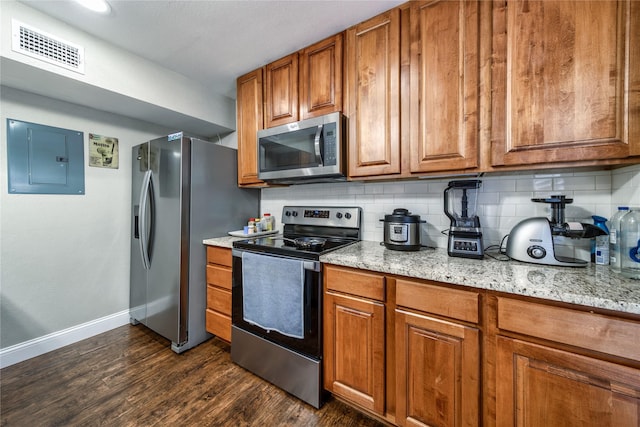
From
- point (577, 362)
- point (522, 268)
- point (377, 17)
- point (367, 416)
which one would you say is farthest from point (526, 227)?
point (377, 17)

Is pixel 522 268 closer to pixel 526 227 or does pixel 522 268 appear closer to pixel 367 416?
pixel 526 227

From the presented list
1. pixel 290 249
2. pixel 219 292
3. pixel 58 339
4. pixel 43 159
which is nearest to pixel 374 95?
pixel 290 249

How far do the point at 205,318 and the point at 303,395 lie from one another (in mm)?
1133

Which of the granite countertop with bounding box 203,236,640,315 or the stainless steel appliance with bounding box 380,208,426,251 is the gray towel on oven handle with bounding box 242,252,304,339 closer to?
the granite countertop with bounding box 203,236,640,315

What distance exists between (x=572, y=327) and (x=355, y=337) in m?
0.90

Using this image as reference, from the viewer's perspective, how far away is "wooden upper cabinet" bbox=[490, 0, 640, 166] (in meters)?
1.00

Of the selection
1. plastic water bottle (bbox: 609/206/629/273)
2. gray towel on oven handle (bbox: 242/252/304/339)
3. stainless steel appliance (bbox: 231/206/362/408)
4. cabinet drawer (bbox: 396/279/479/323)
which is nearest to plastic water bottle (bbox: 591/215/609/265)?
plastic water bottle (bbox: 609/206/629/273)

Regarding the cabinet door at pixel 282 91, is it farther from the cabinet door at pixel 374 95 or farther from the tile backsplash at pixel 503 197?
the tile backsplash at pixel 503 197

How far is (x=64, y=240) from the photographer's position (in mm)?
2107

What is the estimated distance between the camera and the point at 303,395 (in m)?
1.50

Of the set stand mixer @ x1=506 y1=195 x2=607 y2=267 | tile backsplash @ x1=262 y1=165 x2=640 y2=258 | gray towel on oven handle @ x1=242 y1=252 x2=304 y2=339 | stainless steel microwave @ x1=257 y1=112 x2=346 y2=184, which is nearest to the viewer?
stand mixer @ x1=506 y1=195 x2=607 y2=267

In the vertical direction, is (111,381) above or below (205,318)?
below

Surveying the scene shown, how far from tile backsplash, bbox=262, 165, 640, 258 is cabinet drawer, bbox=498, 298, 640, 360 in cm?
66

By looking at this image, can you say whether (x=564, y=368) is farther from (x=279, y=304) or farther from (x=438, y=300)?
(x=279, y=304)
